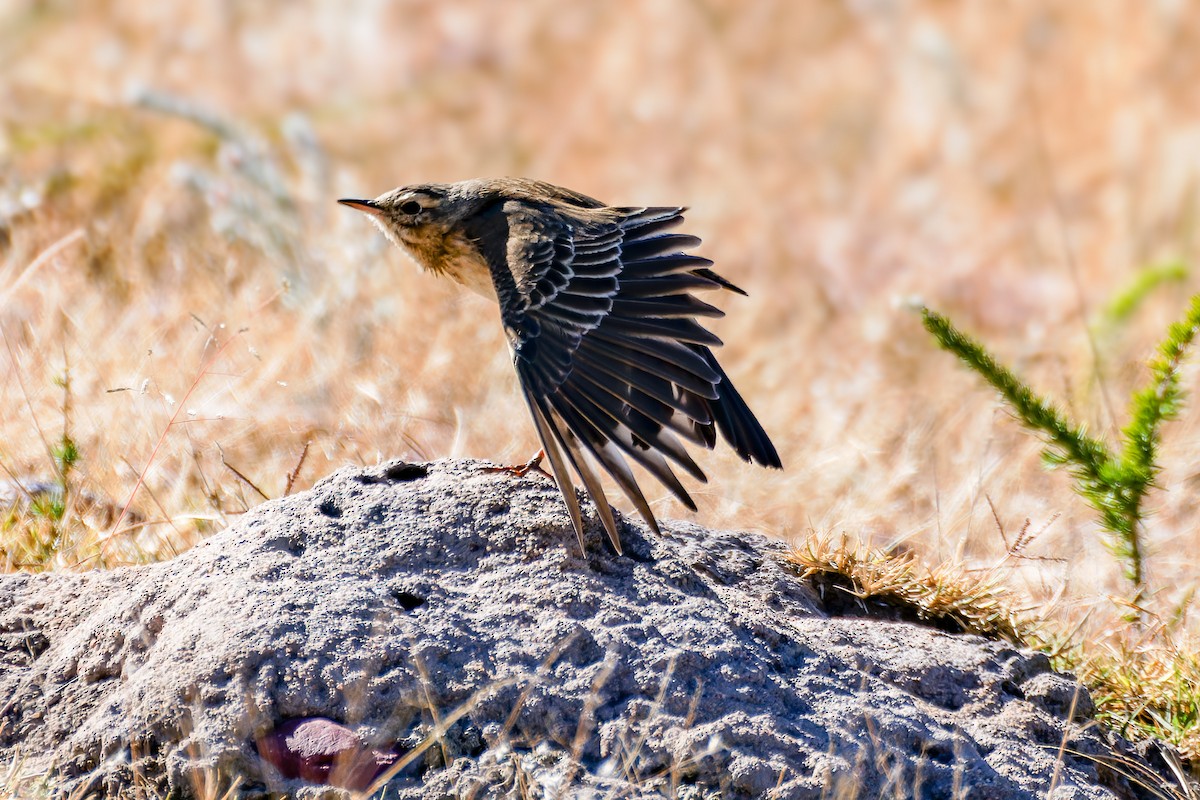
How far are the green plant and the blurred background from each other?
27cm

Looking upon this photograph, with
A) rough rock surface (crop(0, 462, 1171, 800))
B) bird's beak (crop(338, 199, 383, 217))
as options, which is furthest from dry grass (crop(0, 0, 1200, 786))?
rough rock surface (crop(0, 462, 1171, 800))

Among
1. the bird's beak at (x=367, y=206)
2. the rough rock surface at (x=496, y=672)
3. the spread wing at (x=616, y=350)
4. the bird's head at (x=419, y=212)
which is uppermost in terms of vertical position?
the bird's beak at (x=367, y=206)

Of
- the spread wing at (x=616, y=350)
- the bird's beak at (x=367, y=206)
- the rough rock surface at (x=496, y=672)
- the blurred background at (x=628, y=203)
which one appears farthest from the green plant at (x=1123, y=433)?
the bird's beak at (x=367, y=206)

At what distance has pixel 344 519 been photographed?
4.14m

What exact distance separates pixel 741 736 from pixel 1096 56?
39.5ft

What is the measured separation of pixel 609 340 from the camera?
4.45 meters

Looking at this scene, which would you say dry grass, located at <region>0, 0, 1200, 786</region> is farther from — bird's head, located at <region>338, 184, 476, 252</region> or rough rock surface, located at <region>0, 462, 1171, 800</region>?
rough rock surface, located at <region>0, 462, 1171, 800</region>

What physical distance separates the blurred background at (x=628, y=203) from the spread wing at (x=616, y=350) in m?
1.02

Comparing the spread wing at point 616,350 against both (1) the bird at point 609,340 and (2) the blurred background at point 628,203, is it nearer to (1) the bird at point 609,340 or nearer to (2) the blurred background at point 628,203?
(1) the bird at point 609,340

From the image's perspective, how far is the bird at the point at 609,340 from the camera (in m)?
4.14

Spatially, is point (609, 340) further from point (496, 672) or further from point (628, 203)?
point (628, 203)

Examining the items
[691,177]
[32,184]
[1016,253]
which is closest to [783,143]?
[691,177]

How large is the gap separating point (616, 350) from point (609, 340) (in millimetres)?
49

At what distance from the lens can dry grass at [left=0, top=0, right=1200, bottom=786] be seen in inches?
226
